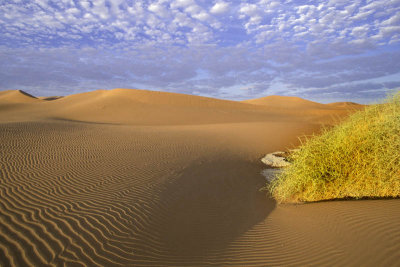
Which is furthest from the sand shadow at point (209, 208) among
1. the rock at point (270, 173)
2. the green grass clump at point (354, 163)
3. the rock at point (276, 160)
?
the rock at point (276, 160)

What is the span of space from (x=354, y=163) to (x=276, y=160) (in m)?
6.49

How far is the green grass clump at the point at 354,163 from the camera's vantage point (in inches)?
218

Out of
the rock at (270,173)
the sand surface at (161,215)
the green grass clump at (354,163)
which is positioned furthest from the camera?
the rock at (270,173)

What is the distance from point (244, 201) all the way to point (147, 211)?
2.94 meters

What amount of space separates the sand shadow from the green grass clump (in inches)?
46.5

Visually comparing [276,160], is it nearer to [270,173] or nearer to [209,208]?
[270,173]

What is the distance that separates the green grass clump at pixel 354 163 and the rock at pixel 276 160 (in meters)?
4.88

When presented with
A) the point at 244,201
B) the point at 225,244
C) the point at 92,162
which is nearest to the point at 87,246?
the point at 225,244

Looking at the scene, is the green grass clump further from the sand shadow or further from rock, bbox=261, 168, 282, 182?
rock, bbox=261, 168, 282, 182

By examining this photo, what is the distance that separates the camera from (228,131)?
19.9m

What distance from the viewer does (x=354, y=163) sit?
5906 mm

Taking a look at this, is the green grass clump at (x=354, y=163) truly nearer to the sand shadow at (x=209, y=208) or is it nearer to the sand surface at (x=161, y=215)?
the sand surface at (x=161, y=215)

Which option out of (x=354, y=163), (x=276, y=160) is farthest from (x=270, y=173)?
(x=354, y=163)

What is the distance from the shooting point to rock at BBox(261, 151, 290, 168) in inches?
463
